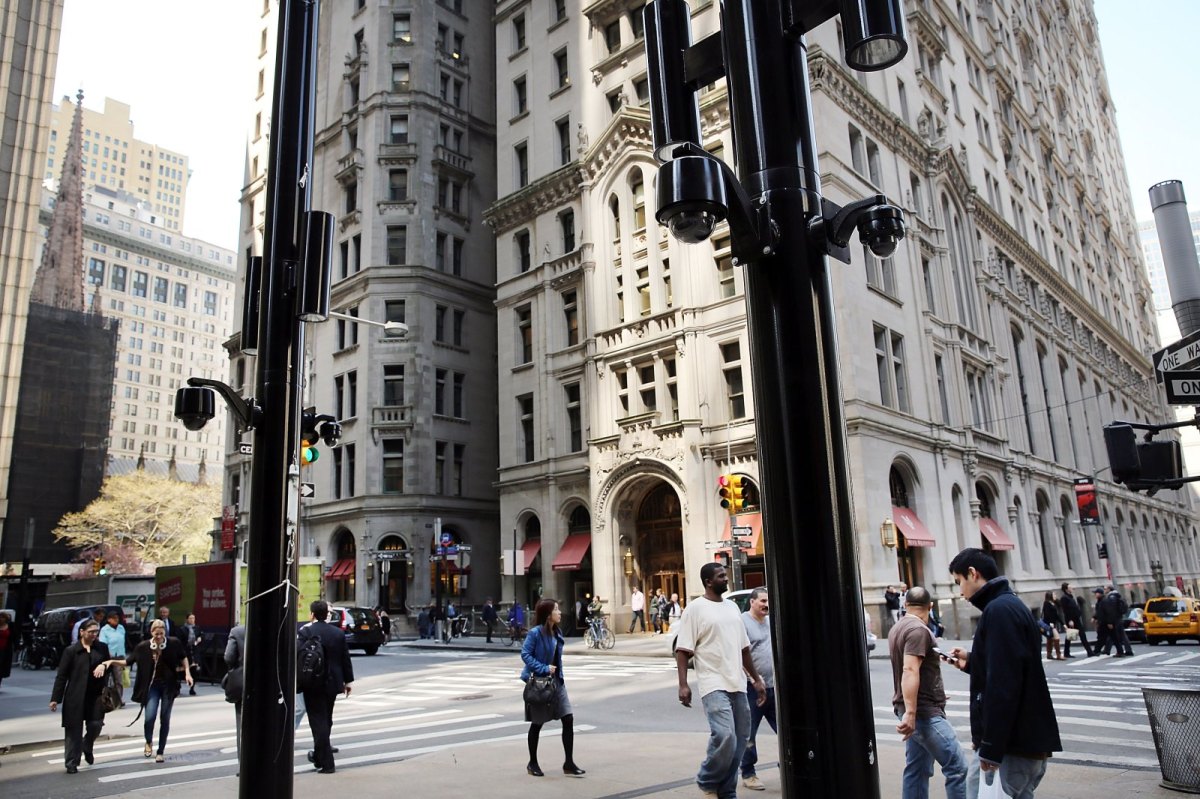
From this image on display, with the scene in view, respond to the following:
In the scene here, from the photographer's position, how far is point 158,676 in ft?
41.4

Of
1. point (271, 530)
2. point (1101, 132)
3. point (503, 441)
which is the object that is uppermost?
point (1101, 132)

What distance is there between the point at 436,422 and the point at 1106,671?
35454 mm

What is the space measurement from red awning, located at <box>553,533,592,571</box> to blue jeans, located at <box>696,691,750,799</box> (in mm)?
30856

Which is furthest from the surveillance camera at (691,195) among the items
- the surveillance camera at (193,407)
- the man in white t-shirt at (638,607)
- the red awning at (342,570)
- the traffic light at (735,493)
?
the red awning at (342,570)

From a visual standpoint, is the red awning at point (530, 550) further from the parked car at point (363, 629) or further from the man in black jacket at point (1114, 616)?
the man in black jacket at point (1114, 616)

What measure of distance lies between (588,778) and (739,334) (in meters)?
26.1

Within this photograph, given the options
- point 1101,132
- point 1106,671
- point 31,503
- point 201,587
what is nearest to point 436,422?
point 201,587

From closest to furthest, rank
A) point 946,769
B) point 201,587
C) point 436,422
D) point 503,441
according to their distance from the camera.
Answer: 1. point 946,769
2. point 201,587
3. point 503,441
4. point 436,422

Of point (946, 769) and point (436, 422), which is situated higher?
point (436, 422)

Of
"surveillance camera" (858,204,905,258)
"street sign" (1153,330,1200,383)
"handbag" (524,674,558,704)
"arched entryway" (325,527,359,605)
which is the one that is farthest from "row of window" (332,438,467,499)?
"surveillance camera" (858,204,905,258)

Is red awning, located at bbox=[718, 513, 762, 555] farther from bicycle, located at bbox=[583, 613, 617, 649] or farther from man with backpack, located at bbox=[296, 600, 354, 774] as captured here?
man with backpack, located at bbox=[296, 600, 354, 774]

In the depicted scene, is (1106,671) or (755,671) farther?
(1106,671)

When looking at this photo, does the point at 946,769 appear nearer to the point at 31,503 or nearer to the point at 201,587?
the point at 201,587

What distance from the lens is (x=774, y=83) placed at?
165 inches
